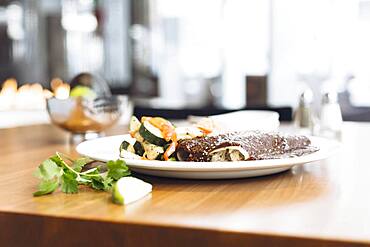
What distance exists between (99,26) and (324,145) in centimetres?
399

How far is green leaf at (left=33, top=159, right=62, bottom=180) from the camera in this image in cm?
76

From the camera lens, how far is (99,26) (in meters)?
4.80

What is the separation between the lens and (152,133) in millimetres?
880

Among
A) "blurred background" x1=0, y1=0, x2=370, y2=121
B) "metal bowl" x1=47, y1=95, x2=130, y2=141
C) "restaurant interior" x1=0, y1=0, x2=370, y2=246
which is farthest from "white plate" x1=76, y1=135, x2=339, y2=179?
"blurred background" x1=0, y1=0, x2=370, y2=121

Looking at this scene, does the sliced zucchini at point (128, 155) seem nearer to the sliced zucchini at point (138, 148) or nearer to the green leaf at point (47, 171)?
the sliced zucchini at point (138, 148)

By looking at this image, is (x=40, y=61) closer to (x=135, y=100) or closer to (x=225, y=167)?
(x=135, y=100)

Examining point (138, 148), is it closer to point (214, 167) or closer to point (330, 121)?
point (214, 167)

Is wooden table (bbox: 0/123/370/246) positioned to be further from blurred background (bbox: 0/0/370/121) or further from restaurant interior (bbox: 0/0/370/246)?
blurred background (bbox: 0/0/370/121)

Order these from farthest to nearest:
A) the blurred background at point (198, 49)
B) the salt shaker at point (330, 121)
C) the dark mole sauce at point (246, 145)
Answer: the blurred background at point (198, 49)
the salt shaker at point (330, 121)
the dark mole sauce at point (246, 145)

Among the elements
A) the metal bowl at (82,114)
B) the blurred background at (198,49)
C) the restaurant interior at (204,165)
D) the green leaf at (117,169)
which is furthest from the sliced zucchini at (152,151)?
the blurred background at (198,49)

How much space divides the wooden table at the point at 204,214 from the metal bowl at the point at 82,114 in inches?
22.0

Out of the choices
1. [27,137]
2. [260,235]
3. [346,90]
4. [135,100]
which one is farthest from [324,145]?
[135,100]

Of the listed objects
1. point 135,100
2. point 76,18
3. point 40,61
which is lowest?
point 135,100

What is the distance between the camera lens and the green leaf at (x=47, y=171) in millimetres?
760
